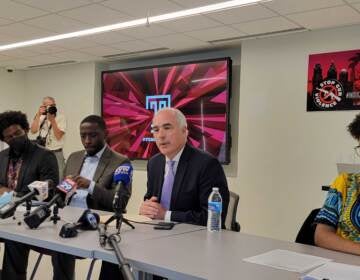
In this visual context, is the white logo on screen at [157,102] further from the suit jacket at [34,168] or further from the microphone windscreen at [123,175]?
the microphone windscreen at [123,175]

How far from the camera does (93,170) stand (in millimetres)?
2898

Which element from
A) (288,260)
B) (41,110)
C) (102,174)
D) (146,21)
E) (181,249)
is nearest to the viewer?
(288,260)

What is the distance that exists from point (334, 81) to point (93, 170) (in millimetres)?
2904

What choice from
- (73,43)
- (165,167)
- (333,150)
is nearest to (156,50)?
(73,43)

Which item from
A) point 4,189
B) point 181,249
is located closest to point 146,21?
point 4,189

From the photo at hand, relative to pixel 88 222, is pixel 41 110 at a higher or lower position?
higher

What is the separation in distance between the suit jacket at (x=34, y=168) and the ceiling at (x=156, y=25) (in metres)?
1.52

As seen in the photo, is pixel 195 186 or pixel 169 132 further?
pixel 169 132

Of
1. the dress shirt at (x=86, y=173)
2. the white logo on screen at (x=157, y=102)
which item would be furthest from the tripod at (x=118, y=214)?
the white logo on screen at (x=157, y=102)

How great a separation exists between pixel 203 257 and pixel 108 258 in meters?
0.34

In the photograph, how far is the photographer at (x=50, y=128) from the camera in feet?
23.0

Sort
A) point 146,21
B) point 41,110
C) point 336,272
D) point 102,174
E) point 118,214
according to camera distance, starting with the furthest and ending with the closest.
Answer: point 41,110 → point 146,21 → point 102,174 → point 118,214 → point 336,272

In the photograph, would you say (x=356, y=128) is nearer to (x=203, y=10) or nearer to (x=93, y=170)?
(x=93, y=170)

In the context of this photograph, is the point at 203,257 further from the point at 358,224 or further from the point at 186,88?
the point at 186,88
